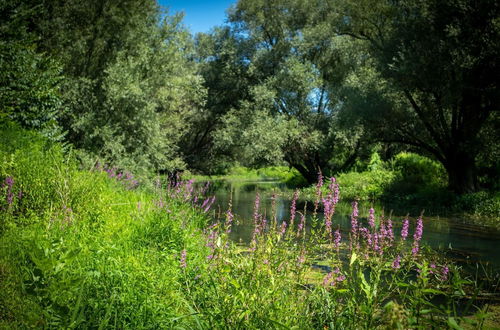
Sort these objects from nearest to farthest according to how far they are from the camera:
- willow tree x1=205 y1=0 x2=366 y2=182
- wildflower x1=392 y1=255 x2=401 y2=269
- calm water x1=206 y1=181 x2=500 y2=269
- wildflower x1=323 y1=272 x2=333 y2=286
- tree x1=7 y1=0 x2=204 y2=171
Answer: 1. wildflower x1=392 y1=255 x2=401 y2=269
2. wildflower x1=323 y1=272 x2=333 y2=286
3. calm water x1=206 y1=181 x2=500 y2=269
4. tree x1=7 y1=0 x2=204 y2=171
5. willow tree x1=205 y1=0 x2=366 y2=182

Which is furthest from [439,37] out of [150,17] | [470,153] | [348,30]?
[150,17]

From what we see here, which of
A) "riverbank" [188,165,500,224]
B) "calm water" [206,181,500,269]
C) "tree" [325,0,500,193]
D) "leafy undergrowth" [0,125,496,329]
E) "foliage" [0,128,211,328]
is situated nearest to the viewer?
"leafy undergrowth" [0,125,496,329]

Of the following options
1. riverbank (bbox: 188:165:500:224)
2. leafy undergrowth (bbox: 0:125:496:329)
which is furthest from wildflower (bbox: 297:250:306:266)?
riverbank (bbox: 188:165:500:224)

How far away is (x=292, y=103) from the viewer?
28.5 meters

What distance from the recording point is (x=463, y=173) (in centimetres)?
1917

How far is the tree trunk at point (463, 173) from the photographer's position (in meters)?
19.0

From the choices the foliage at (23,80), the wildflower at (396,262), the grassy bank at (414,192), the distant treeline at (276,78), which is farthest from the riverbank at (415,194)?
the foliage at (23,80)

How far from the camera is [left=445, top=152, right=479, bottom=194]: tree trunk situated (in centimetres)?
1900

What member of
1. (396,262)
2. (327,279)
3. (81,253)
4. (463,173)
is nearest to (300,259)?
(327,279)

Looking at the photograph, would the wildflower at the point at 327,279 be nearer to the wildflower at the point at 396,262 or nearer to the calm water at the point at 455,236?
the wildflower at the point at 396,262

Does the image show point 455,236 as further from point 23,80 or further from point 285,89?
point 285,89

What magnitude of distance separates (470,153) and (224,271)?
1741 cm

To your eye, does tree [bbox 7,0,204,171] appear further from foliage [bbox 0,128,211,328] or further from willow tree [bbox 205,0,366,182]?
willow tree [bbox 205,0,366,182]

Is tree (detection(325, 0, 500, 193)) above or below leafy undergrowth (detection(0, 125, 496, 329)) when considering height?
above
